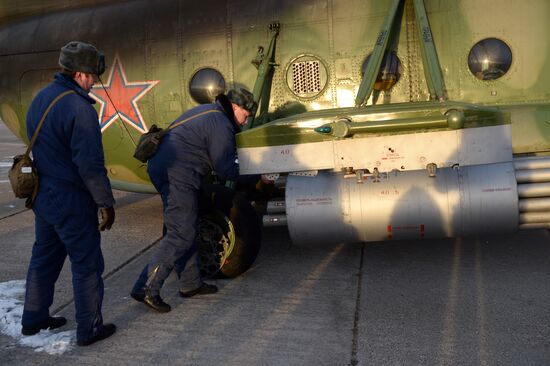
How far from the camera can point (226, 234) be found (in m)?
4.67

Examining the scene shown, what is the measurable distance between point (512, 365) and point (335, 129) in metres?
2.18

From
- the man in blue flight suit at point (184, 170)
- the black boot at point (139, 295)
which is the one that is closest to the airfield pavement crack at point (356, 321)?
the man in blue flight suit at point (184, 170)

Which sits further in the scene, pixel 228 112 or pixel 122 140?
pixel 122 140

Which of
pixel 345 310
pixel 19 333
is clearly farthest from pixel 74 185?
pixel 345 310

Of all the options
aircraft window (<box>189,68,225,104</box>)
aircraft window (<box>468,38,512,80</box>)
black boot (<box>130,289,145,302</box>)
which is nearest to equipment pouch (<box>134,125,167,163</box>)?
black boot (<box>130,289,145,302</box>)

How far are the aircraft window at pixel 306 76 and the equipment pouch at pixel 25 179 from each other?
293 cm

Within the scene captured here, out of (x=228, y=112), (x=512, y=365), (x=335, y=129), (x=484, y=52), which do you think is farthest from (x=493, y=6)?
(x=512, y=365)

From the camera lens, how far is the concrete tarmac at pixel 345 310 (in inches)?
132

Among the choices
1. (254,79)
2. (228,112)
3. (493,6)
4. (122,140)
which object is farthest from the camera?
(122,140)

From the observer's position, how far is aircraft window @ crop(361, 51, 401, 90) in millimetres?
5293

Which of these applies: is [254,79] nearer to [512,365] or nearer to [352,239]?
[352,239]

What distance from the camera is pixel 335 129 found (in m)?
4.41

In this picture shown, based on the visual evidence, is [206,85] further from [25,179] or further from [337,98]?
[25,179]

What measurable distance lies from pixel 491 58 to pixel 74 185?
403 centimetres
